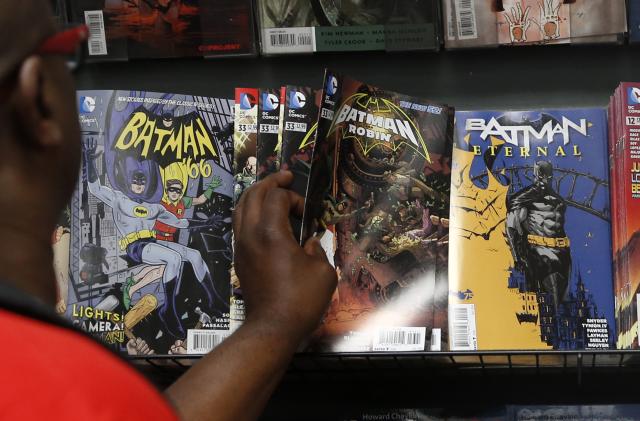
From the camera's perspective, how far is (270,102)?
4.82ft

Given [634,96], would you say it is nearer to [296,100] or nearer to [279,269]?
[296,100]

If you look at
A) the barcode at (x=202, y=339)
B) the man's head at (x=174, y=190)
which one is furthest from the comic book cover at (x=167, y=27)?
the barcode at (x=202, y=339)

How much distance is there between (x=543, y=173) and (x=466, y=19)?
0.33 m

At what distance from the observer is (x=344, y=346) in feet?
4.45

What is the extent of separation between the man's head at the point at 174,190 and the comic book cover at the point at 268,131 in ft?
0.45

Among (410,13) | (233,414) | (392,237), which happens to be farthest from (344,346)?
(410,13)

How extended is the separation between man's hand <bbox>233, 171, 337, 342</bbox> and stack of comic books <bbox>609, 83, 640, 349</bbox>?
17.6 inches

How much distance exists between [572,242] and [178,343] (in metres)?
0.62

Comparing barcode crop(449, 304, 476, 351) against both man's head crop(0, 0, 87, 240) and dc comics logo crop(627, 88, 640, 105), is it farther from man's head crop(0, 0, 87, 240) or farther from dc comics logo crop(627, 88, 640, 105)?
man's head crop(0, 0, 87, 240)

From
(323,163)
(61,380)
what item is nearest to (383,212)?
(323,163)

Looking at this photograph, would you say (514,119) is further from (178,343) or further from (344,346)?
(178,343)

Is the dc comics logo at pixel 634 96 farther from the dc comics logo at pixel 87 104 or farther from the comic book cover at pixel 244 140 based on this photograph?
the dc comics logo at pixel 87 104

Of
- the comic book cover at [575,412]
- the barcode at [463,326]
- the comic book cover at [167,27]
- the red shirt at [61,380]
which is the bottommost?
the comic book cover at [575,412]

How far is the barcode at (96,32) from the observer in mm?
1683
